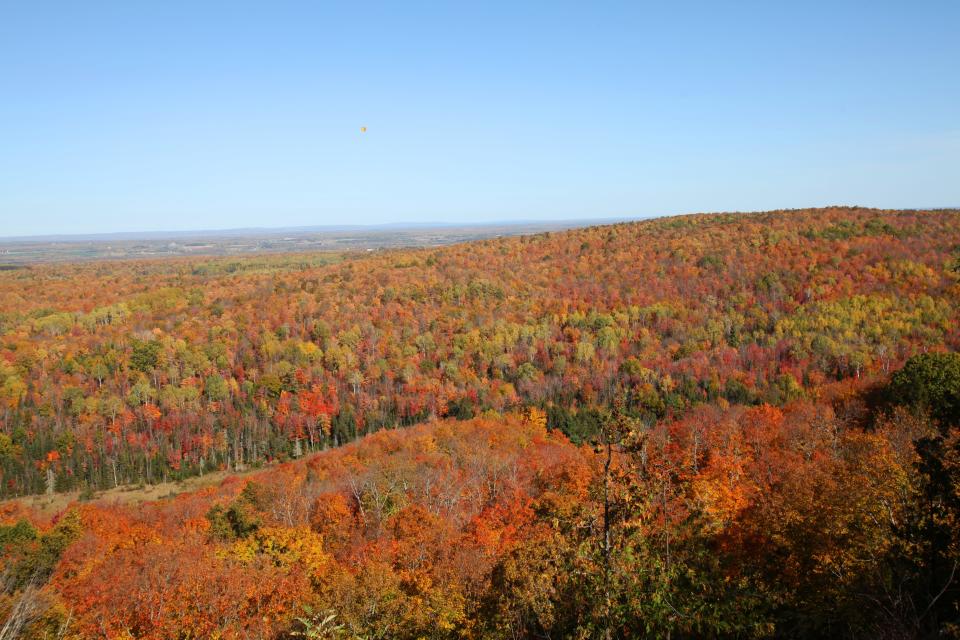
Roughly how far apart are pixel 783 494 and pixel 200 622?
81.5 ft

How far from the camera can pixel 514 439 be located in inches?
2584

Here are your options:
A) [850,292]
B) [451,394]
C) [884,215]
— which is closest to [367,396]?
[451,394]

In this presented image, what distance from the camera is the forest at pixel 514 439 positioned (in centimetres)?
1408

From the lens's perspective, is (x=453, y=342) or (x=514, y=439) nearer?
(x=514, y=439)

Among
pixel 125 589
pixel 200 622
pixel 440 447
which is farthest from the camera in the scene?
pixel 440 447

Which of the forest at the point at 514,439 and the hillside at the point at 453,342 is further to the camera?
the hillside at the point at 453,342

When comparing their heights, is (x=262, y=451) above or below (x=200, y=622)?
below

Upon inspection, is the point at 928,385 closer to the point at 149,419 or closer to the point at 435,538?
the point at 435,538

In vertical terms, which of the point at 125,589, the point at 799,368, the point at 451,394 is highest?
the point at 125,589

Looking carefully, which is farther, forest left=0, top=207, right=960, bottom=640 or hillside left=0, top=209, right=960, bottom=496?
hillside left=0, top=209, right=960, bottom=496

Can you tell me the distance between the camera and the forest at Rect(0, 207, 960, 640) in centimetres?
1408

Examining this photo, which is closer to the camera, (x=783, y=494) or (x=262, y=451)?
(x=783, y=494)

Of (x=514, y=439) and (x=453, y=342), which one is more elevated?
(x=453, y=342)

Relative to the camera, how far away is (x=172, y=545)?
3162 centimetres
